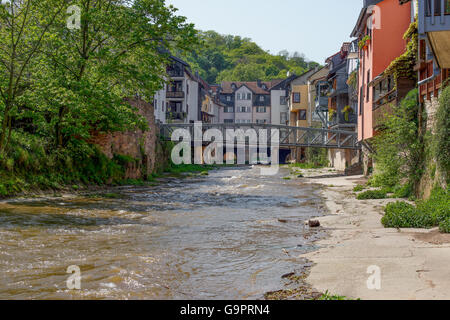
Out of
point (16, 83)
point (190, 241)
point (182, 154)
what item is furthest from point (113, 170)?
point (182, 154)

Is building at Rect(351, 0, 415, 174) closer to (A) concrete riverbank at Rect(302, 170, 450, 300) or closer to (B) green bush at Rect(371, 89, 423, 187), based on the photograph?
(B) green bush at Rect(371, 89, 423, 187)

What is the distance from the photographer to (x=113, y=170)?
1083 inches

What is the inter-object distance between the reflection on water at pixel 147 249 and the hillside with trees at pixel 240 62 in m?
102

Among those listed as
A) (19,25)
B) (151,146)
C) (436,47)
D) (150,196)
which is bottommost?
(150,196)

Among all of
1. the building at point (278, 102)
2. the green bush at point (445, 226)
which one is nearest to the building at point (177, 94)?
the building at point (278, 102)

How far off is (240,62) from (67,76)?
428 feet

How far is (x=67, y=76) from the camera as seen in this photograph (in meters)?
21.0

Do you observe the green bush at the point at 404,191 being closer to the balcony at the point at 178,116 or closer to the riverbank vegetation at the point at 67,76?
the riverbank vegetation at the point at 67,76

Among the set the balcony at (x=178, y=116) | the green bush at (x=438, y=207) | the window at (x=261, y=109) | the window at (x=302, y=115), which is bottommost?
the green bush at (x=438, y=207)

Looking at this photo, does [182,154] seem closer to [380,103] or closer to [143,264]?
[380,103]

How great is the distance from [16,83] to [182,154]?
120 ft

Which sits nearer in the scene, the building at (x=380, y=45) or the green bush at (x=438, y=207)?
the green bush at (x=438, y=207)

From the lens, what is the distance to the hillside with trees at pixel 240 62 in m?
129

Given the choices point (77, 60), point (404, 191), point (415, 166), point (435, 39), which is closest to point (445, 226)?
point (435, 39)
